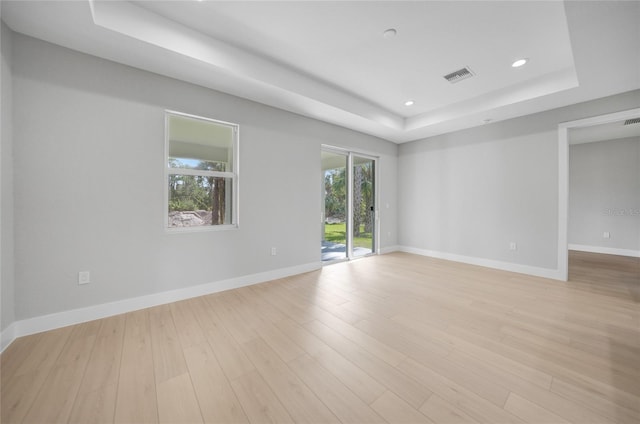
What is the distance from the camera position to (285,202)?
12.3 ft

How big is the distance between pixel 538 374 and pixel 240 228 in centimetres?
324

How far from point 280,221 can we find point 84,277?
2.25 m

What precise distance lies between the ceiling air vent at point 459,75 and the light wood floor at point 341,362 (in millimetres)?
2918

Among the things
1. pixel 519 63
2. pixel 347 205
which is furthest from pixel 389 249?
pixel 519 63

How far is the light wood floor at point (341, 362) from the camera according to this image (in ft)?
4.31

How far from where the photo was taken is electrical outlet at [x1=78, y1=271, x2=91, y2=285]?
2.28m

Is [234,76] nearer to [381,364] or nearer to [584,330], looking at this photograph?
[381,364]

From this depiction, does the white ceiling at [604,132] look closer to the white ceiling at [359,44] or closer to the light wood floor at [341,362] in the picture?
the white ceiling at [359,44]

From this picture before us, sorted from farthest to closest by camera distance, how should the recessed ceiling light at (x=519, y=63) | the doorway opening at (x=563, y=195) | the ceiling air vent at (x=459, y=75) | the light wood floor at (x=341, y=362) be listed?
1. the doorway opening at (x=563, y=195)
2. the ceiling air vent at (x=459, y=75)
3. the recessed ceiling light at (x=519, y=63)
4. the light wood floor at (x=341, y=362)

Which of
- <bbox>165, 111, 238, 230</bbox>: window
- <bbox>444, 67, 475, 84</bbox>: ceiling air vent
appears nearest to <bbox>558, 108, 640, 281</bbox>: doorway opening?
<bbox>444, 67, 475, 84</bbox>: ceiling air vent

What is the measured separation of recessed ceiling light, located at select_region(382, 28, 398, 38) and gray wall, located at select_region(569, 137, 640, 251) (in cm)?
671

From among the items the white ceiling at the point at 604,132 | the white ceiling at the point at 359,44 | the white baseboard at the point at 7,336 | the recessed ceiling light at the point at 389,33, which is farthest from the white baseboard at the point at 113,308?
the white ceiling at the point at 604,132

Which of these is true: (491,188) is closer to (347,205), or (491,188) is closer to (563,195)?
(563,195)

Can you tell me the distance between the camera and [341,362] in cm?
172
